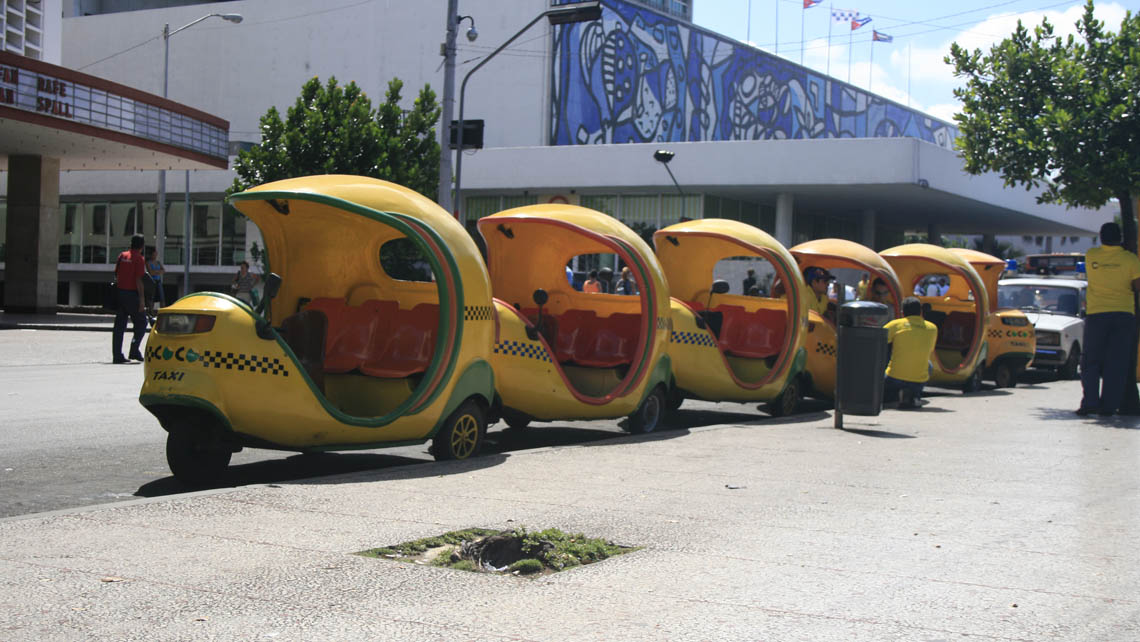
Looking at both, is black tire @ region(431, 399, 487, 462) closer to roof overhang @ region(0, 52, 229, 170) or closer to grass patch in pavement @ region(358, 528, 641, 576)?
grass patch in pavement @ region(358, 528, 641, 576)

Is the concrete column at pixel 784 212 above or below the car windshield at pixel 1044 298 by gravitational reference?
above

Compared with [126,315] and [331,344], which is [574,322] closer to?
[331,344]

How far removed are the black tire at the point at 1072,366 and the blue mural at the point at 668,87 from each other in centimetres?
2888

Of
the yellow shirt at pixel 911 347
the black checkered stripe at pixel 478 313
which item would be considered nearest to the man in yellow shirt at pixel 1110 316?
the yellow shirt at pixel 911 347

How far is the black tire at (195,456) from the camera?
316 inches

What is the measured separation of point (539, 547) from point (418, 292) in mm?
4908

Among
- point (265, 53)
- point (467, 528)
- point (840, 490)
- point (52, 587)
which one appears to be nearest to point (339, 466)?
point (467, 528)

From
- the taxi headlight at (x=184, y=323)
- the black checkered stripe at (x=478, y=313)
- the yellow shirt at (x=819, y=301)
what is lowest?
the taxi headlight at (x=184, y=323)

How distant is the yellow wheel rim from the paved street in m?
0.40

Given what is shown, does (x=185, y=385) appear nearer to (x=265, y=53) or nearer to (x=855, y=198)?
(x=855, y=198)

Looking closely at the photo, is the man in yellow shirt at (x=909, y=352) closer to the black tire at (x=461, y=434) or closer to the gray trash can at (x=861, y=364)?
the gray trash can at (x=861, y=364)

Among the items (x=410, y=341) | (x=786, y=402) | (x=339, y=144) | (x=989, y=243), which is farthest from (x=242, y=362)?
(x=989, y=243)

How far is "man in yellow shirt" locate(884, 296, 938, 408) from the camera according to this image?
1475 centimetres

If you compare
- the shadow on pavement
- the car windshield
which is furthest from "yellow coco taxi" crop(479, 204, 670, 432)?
the car windshield
